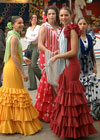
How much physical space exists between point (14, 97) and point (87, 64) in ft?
4.86

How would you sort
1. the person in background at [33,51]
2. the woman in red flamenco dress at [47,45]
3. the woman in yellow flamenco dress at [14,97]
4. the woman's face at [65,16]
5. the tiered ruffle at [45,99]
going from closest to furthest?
1. the woman's face at [65,16]
2. the woman in yellow flamenco dress at [14,97]
3. the woman in red flamenco dress at [47,45]
4. the tiered ruffle at [45,99]
5. the person in background at [33,51]

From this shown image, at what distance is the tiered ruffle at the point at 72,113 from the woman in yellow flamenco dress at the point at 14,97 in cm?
58

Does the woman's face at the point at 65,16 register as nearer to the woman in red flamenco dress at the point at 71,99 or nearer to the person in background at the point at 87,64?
the woman in red flamenco dress at the point at 71,99

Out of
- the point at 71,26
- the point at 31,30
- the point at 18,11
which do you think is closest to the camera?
the point at 71,26

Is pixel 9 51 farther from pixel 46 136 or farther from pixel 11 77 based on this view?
pixel 46 136

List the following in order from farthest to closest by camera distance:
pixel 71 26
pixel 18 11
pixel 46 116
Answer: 1. pixel 18 11
2. pixel 46 116
3. pixel 71 26

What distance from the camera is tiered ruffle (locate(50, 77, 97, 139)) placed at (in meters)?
3.25

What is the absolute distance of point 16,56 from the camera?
Answer: 12.0ft

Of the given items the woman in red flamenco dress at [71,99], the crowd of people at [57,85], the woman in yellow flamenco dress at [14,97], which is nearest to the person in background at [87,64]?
the crowd of people at [57,85]

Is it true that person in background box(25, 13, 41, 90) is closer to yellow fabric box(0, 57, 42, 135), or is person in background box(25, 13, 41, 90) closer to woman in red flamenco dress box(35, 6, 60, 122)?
woman in red flamenco dress box(35, 6, 60, 122)

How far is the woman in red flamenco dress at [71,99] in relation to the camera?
3209 mm

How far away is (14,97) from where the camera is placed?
3648 millimetres

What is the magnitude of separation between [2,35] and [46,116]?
Result: 258cm

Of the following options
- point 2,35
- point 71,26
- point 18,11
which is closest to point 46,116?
point 71,26
